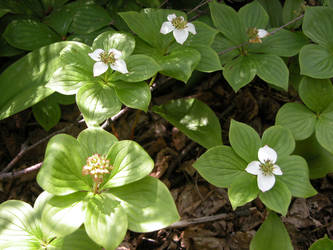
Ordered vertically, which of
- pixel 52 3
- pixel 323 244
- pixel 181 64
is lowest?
pixel 323 244

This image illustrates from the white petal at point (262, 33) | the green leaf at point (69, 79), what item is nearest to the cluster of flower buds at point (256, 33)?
the white petal at point (262, 33)

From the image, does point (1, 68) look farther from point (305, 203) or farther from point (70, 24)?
point (305, 203)

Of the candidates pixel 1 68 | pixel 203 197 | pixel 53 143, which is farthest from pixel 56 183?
pixel 1 68

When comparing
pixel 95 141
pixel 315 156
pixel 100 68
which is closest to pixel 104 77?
pixel 100 68

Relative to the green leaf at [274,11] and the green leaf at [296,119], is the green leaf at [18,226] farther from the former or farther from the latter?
the green leaf at [274,11]

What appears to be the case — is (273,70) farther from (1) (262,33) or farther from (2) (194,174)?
(2) (194,174)

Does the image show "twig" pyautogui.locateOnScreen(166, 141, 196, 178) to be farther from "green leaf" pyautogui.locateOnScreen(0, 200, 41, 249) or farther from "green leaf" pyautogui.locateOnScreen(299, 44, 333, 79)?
"green leaf" pyautogui.locateOnScreen(0, 200, 41, 249)
